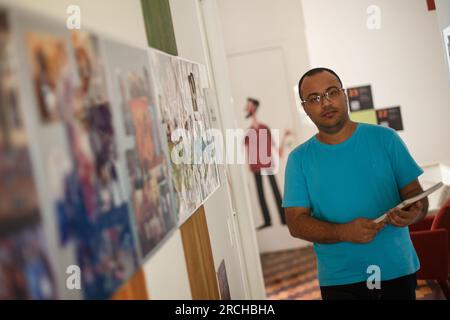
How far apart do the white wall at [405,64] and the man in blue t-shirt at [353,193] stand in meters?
3.62

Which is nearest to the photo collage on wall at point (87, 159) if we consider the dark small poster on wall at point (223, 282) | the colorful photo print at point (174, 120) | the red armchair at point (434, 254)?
the colorful photo print at point (174, 120)

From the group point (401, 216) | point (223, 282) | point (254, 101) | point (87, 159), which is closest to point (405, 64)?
point (254, 101)

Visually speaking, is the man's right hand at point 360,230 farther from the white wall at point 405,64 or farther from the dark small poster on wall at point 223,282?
the white wall at point 405,64

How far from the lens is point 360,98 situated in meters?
5.72

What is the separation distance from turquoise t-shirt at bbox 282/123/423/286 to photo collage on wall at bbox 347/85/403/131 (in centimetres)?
360

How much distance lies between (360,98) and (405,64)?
21.4 inches

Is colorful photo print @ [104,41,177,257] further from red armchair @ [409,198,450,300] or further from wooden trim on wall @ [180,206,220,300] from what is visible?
red armchair @ [409,198,450,300]

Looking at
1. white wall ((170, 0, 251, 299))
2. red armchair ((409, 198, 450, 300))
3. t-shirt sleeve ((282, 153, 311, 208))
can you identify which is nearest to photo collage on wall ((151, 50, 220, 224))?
white wall ((170, 0, 251, 299))

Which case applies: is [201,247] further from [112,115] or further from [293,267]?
[293,267]

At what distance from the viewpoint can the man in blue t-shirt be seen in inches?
85.0

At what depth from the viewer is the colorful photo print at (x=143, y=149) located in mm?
1385

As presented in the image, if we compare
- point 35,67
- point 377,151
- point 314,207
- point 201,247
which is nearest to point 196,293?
point 201,247

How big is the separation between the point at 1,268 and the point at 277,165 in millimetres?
5386

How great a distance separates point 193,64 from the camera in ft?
8.37
